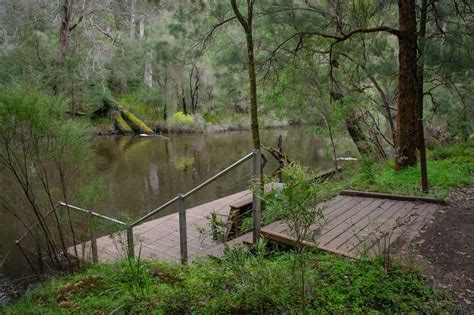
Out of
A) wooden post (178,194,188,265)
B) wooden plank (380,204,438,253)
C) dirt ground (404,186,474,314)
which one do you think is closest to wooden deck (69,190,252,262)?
wooden post (178,194,188,265)

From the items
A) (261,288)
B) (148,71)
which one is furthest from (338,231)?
(148,71)

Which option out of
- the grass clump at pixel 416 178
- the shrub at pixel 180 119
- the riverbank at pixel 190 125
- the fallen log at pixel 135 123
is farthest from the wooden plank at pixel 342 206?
the shrub at pixel 180 119

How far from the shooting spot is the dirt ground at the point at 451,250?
9.32ft

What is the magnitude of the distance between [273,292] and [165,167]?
41.7 ft

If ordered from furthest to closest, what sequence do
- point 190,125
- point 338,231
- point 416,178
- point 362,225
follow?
1. point 190,125
2. point 416,178
3. point 362,225
4. point 338,231

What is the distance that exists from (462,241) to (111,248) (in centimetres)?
535

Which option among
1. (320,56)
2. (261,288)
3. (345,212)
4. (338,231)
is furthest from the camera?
(320,56)

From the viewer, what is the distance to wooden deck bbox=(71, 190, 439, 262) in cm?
375

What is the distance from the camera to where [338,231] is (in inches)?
163

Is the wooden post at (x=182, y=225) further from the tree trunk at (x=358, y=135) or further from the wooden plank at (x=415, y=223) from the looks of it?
the tree trunk at (x=358, y=135)

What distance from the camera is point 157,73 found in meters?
26.2

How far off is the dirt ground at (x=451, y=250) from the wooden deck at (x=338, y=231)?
0.56 ft

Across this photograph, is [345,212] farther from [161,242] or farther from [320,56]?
[320,56]

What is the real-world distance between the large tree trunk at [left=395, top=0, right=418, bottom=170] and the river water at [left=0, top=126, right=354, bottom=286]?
9.49 ft
